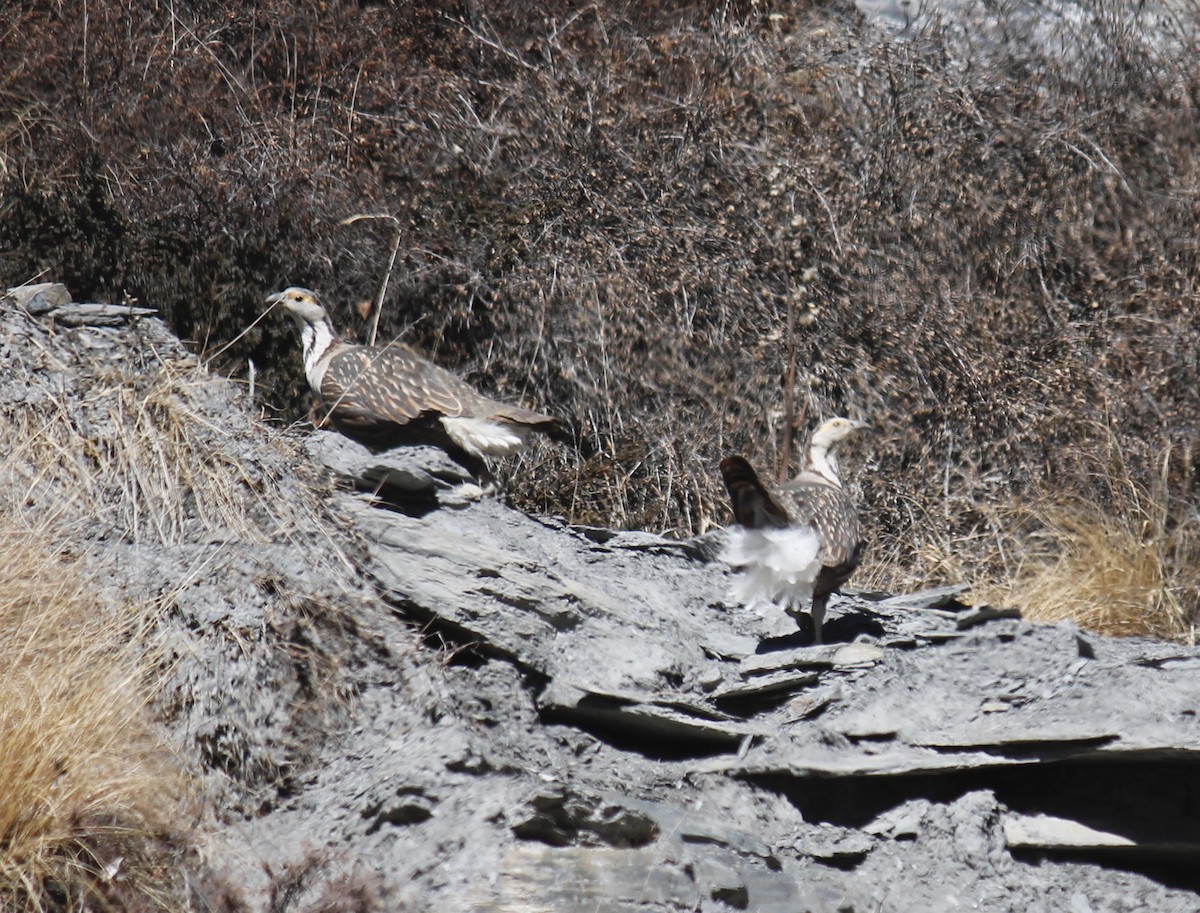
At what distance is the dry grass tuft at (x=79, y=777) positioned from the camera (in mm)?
3713

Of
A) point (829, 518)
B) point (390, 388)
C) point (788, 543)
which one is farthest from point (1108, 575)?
point (390, 388)

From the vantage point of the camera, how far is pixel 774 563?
5246 mm

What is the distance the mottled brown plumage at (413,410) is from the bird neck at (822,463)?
1.18 meters

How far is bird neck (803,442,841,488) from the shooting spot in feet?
20.5

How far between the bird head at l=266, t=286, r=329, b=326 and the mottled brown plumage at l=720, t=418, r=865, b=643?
7.87 ft

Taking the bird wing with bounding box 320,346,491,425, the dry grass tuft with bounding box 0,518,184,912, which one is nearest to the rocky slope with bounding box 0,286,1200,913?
the dry grass tuft with bounding box 0,518,184,912

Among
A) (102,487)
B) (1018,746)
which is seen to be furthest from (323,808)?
(1018,746)

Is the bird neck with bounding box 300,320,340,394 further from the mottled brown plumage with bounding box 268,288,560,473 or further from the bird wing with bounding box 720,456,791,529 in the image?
the bird wing with bounding box 720,456,791,529

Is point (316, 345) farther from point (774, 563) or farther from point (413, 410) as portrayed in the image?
point (774, 563)

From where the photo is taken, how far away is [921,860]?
439 cm

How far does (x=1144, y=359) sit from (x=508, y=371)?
367 centimetres

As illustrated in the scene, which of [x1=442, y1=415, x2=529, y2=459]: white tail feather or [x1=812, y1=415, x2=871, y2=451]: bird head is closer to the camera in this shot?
[x1=442, y1=415, x2=529, y2=459]: white tail feather

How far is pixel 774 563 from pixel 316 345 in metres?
2.59

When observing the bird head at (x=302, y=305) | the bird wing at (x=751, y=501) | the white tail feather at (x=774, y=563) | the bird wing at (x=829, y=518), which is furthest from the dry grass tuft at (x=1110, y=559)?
the bird head at (x=302, y=305)
